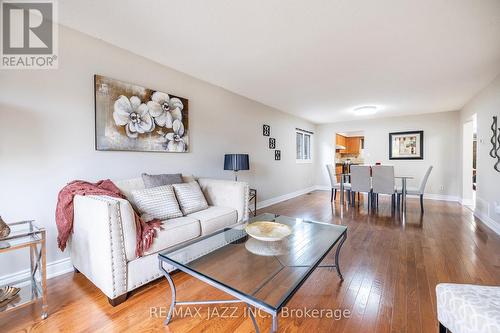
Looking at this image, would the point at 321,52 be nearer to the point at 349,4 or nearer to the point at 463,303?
the point at 349,4

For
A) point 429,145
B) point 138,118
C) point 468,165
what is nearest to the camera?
point 138,118

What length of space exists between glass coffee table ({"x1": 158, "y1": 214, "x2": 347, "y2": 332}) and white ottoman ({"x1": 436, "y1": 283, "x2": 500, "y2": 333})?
1.92 feet

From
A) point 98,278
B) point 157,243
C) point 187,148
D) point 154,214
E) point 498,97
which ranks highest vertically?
point 498,97

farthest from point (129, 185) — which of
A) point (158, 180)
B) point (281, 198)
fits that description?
point (281, 198)

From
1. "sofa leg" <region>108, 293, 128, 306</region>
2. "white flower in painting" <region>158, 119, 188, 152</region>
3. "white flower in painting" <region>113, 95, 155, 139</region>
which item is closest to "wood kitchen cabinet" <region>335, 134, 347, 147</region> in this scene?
"white flower in painting" <region>158, 119, 188, 152</region>

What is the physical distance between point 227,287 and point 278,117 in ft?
15.5

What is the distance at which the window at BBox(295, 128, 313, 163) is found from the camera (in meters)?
6.40

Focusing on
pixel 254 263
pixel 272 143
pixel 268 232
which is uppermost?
pixel 272 143

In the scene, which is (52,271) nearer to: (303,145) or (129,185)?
(129,185)

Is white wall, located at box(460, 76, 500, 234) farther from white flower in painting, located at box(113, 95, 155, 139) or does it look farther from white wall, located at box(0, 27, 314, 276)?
white flower in painting, located at box(113, 95, 155, 139)

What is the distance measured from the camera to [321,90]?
393cm

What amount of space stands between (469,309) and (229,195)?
218 centimetres

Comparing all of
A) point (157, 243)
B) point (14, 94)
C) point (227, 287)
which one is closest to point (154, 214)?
point (157, 243)

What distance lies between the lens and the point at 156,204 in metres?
2.13
